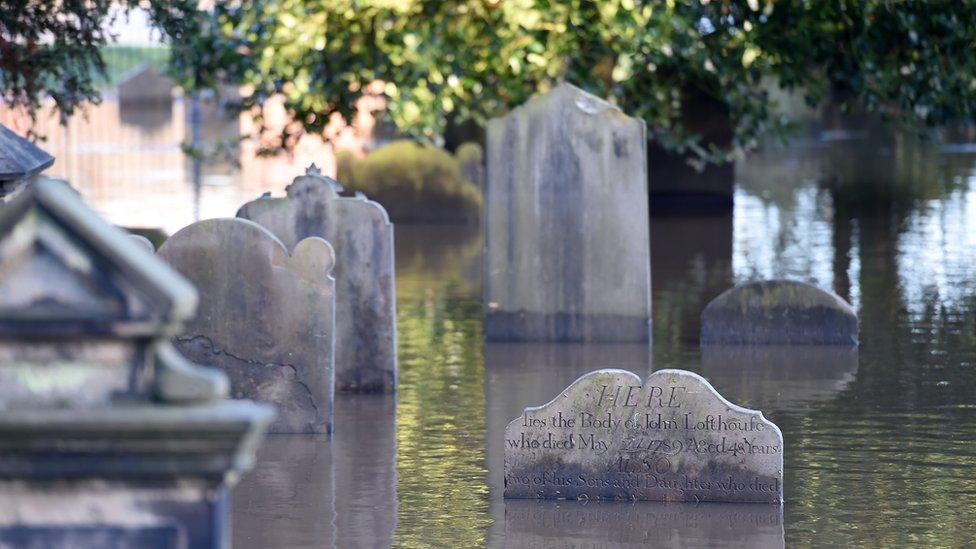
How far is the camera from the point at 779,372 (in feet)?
37.8

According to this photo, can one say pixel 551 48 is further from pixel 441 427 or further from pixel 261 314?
pixel 261 314

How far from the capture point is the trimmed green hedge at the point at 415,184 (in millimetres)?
21453

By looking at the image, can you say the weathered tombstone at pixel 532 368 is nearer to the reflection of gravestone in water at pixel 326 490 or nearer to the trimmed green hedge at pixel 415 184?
the reflection of gravestone in water at pixel 326 490

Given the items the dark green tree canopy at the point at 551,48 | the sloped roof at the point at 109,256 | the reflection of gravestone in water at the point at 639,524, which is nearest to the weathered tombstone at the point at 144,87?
the dark green tree canopy at the point at 551,48

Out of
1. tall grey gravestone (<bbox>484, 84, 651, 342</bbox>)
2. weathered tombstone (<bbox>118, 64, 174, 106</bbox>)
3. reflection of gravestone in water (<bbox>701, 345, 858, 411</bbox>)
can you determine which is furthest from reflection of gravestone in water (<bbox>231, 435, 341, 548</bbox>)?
weathered tombstone (<bbox>118, 64, 174, 106</bbox>)

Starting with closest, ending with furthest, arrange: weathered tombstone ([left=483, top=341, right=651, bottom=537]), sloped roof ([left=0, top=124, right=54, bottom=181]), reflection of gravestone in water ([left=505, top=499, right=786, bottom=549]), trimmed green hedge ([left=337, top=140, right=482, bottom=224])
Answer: reflection of gravestone in water ([left=505, top=499, right=786, bottom=549]) < sloped roof ([left=0, top=124, right=54, bottom=181]) < weathered tombstone ([left=483, top=341, right=651, bottom=537]) < trimmed green hedge ([left=337, top=140, right=482, bottom=224])

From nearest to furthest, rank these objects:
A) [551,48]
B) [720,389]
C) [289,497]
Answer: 1. [289,497]
2. [720,389]
3. [551,48]

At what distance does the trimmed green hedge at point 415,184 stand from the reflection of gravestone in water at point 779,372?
9.39 metres

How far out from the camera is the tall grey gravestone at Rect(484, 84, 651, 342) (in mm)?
12273

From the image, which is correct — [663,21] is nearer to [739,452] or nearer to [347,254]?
[347,254]

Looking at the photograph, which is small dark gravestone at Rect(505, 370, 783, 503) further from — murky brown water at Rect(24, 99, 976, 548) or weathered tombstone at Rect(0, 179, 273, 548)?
weathered tombstone at Rect(0, 179, 273, 548)

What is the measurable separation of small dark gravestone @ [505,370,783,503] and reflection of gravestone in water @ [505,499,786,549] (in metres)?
0.07

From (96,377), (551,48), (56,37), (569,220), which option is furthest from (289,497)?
(551,48)

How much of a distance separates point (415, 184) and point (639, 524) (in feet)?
46.7
